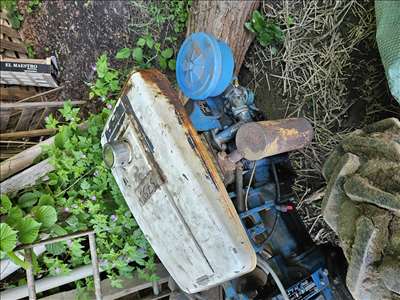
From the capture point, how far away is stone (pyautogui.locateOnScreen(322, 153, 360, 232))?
1280 millimetres

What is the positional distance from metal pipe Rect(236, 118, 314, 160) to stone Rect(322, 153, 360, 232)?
0.81ft

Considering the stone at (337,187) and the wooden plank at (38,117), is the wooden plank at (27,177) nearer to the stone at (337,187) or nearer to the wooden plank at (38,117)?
the wooden plank at (38,117)

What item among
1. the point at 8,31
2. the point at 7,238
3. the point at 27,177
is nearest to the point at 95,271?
the point at 7,238

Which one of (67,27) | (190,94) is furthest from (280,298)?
(67,27)

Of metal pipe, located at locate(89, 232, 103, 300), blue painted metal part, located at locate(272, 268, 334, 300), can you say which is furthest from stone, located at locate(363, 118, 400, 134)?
metal pipe, located at locate(89, 232, 103, 300)

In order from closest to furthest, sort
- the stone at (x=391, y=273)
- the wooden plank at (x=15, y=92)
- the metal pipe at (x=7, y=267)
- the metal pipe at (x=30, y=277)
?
the stone at (x=391, y=273), the metal pipe at (x=30, y=277), the metal pipe at (x=7, y=267), the wooden plank at (x=15, y=92)

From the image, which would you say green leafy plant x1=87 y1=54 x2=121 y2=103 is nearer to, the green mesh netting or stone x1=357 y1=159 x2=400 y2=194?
the green mesh netting

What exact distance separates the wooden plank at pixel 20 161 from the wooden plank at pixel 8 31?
1.13 m

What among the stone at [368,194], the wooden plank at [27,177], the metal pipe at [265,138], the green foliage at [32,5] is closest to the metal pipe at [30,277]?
the wooden plank at [27,177]

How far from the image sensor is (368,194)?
3.77 ft

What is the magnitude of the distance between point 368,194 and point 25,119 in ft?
7.93

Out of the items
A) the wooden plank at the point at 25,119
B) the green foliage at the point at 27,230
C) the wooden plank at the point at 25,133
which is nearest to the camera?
the green foliage at the point at 27,230

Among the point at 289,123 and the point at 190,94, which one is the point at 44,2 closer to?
the point at 190,94

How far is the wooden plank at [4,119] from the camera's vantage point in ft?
9.01
